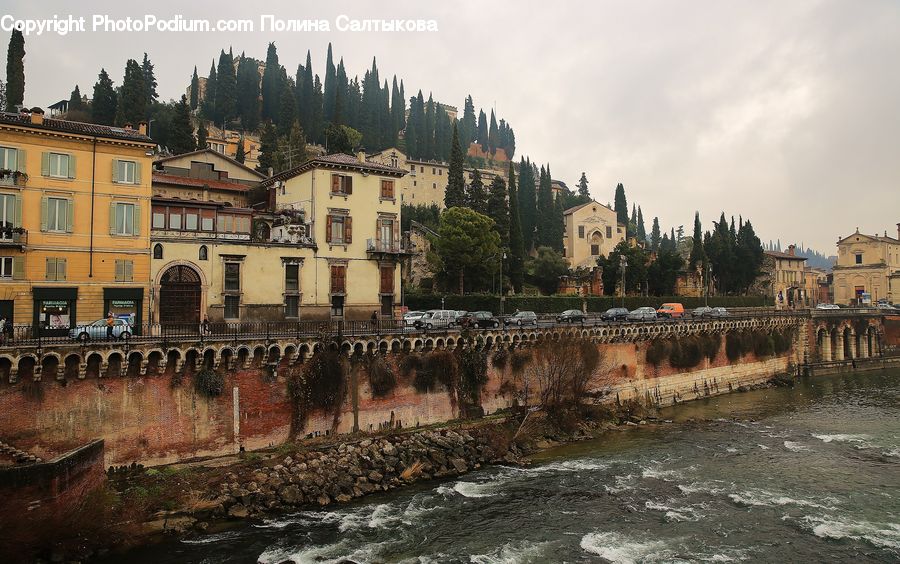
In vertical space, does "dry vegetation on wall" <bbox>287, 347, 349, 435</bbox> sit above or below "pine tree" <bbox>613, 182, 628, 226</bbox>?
below

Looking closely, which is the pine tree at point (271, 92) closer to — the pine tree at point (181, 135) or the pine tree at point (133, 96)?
the pine tree at point (133, 96)

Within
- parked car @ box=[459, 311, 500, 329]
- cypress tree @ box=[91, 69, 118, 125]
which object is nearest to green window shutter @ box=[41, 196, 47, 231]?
parked car @ box=[459, 311, 500, 329]

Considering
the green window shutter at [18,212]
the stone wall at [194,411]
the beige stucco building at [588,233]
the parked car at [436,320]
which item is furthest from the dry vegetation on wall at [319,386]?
the beige stucco building at [588,233]

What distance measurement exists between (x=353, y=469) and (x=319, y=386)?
599cm

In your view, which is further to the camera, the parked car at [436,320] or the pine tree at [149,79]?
the pine tree at [149,79]

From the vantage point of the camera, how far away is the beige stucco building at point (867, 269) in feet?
368

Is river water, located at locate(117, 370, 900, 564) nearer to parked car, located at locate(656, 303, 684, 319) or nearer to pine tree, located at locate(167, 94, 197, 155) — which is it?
parked car, located at locate(656, 303, 684, 319)

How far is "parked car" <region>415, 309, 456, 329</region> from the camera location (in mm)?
42156

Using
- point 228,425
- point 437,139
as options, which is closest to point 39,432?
point 228,425

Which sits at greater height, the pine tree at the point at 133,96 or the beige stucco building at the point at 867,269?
the pine tree at the point at 133,96

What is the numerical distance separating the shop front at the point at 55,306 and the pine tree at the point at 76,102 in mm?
87068

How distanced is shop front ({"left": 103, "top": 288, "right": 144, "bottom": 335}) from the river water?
1815 cm

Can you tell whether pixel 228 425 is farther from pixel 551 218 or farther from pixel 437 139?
pixel 437 139

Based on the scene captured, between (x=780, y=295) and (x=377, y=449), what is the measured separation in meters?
97.3
